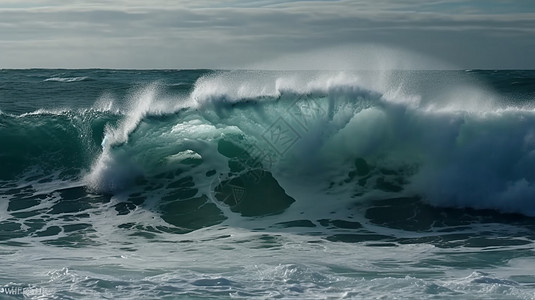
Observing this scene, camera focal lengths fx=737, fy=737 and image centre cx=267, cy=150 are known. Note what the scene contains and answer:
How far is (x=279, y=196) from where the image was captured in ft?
41.1

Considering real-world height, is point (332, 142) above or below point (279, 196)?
above

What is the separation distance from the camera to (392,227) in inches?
425

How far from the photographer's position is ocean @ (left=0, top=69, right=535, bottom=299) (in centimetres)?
761

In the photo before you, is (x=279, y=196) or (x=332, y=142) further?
(x=332, y=142)

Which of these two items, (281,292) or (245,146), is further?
(245,146)

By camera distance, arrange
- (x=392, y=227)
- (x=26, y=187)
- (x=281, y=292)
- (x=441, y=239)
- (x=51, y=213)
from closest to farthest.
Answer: (x=281, y=292)
(x=441, y=239)
(x=392, y=227)
(x=51, y=213)
(x=26, y=187)

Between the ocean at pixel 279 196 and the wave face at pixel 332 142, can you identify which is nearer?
the ocean at pixel 279 196

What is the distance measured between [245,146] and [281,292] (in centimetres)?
729

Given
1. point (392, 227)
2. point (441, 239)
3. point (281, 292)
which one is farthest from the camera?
point (392, 227)

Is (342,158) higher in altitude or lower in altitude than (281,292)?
higher

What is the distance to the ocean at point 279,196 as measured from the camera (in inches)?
299

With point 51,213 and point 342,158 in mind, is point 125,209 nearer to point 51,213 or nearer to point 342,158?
point 51,213

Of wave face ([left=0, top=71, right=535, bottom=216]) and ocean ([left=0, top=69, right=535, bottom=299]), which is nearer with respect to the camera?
ocean ([left=0, top=69, right=535, bottom=299])

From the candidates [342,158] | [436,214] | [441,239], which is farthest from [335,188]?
[441,239]
